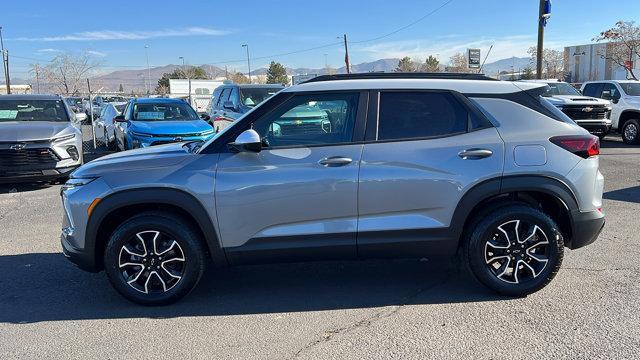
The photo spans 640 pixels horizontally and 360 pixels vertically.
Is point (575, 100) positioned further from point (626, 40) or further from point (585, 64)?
point (585, 64)

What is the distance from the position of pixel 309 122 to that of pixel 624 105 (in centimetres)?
1488

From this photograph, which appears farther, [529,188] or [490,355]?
[529,188]

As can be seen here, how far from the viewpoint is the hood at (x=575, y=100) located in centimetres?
1539

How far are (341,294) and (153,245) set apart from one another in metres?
1.63

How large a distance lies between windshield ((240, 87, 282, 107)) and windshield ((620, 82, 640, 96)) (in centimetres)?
1120

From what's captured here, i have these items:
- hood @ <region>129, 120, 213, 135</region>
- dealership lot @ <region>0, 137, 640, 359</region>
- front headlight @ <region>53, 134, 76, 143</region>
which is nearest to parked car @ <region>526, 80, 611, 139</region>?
hood @ <region>129, 120, 213, 135</region>

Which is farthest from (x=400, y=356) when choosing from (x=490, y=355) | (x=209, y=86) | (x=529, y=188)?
(x=209, y=86)

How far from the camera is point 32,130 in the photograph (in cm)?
943

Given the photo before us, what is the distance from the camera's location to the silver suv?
4113mm

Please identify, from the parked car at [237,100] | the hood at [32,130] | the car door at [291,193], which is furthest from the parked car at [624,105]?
the hood at [32,130]

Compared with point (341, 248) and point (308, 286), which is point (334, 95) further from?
point (308, 286)

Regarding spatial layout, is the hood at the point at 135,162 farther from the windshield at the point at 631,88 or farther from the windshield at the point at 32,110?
the windshield at the point at 631,88

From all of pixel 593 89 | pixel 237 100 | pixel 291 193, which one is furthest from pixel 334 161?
pixel 593 89

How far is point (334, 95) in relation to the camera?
4.34 m
